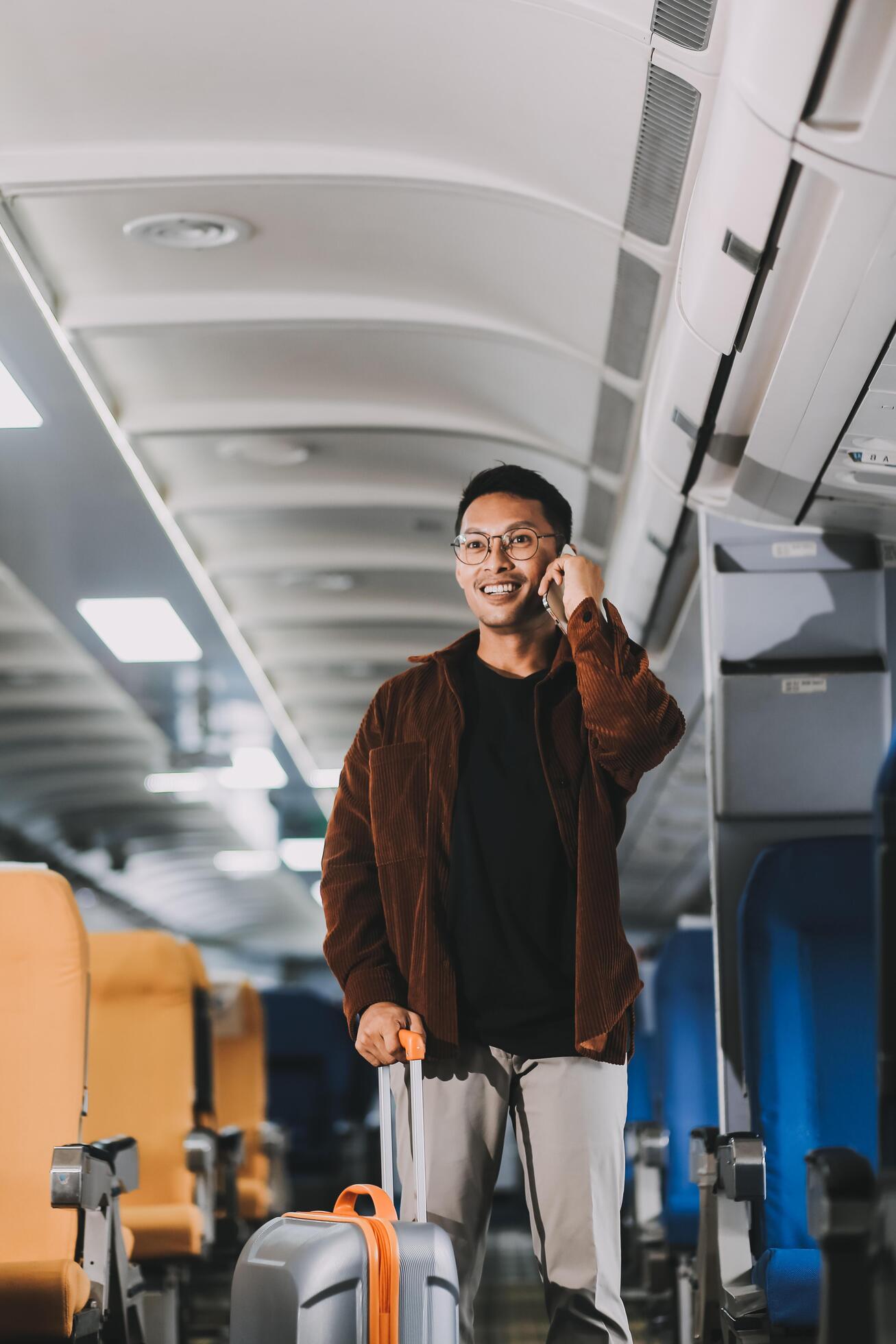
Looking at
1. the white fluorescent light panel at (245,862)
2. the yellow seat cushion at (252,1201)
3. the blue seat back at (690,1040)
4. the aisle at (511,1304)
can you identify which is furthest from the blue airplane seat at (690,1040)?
the white fluorescent light panel at (245,862)

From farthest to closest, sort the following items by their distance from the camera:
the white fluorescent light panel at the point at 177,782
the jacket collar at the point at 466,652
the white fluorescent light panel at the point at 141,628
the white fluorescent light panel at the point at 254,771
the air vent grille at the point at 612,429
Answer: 1. the white fluorescent light panel at the point at 177,782
2. the white fluorescent light panel at the point at 254,771
3. the white fluorescent light panel at the point at 141,628
4. the air vent grille at the point at 612,429
5. the jacket collar at the point at 466,652

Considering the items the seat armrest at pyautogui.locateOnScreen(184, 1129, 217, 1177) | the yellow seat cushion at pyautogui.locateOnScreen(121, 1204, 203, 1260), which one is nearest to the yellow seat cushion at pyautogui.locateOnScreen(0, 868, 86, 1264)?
the yellow seat cushion at pyautogui.locateOnScreen(121, 1204, 203, 1260)

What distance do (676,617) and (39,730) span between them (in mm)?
A: 5160

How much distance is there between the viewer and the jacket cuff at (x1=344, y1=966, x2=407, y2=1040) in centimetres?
258

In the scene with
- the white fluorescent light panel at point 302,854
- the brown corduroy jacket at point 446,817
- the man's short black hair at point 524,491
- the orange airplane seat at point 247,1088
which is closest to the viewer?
the brown corduroy jacket at point 446,817

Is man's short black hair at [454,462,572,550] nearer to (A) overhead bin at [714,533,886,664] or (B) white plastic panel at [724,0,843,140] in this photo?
(B) white plastic panel at [724,0,843,140]

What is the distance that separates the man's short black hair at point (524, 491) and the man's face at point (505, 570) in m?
0.02

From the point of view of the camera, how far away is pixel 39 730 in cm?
960

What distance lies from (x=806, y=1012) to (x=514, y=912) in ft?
3.40

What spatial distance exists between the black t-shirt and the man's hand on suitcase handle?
10 centimetres

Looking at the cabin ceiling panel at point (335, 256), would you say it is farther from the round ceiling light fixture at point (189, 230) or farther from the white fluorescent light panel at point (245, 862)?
the white fluorescent light panel at point (245, 862)

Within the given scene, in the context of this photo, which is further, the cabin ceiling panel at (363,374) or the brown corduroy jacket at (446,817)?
the cabin ceiling panel at (363,374)

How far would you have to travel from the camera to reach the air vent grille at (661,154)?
295cm

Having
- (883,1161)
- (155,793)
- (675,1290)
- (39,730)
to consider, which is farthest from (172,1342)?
(155,793)
